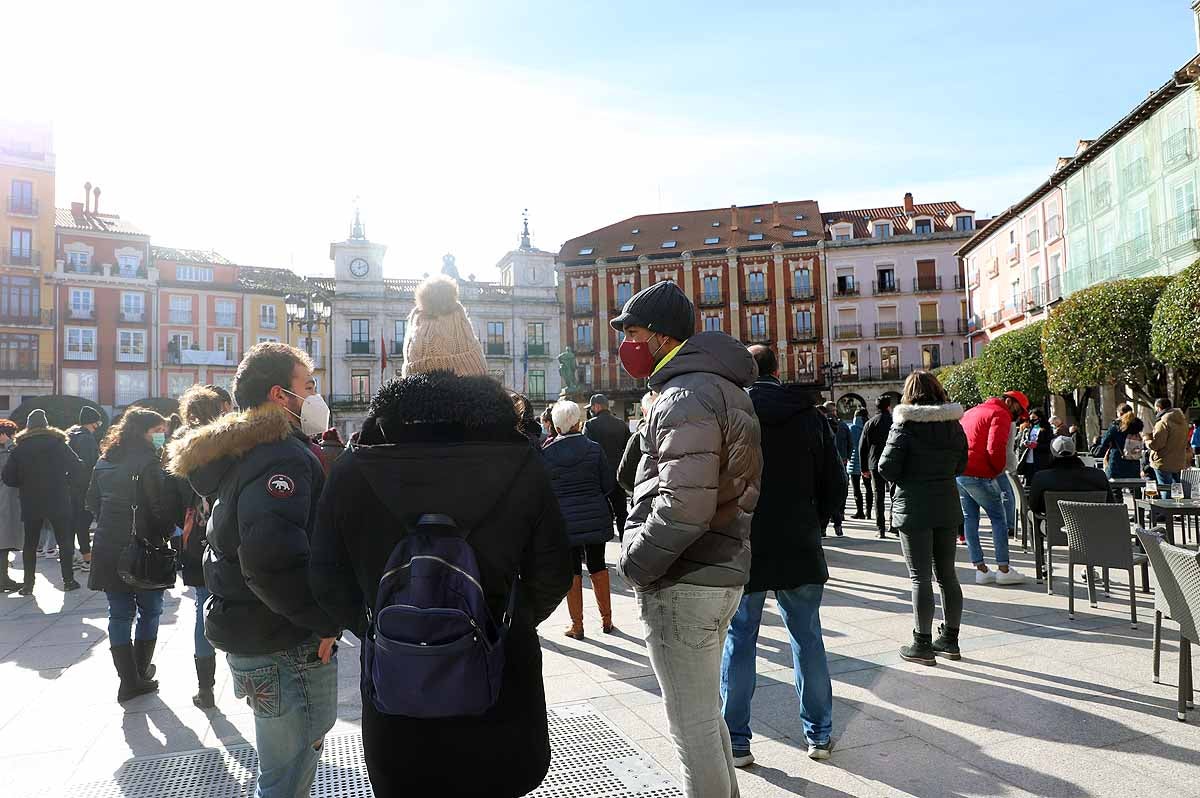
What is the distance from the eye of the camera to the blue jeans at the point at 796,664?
352 cm

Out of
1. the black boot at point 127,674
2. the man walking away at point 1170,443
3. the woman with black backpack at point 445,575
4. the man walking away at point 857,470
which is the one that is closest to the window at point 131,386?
the man walking away at point 857,470

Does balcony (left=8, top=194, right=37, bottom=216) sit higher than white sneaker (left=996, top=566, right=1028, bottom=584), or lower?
higher

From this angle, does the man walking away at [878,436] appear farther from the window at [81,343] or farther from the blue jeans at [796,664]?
the window at [81,343]

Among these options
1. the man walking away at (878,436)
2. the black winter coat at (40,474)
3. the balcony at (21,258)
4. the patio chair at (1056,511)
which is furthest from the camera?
the balcony at (21,258)

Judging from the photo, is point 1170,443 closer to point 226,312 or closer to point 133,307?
point 226,312

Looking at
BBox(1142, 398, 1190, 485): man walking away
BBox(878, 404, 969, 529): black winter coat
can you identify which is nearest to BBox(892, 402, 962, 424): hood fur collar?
BBox(878, 404, 969, 529): black winter coat

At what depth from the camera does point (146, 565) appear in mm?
4391

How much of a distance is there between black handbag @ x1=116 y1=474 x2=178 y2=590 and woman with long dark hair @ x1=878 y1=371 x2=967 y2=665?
14.5 ft

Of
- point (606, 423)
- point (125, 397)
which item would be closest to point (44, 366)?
point (125, 397)

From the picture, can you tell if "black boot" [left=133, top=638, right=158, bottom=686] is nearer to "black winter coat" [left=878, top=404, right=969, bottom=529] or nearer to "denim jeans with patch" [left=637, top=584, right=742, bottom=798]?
→ "denim jeans with patch" [left=637, top=584, right=742, bottom=798]

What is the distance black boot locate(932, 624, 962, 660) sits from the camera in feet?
16.3

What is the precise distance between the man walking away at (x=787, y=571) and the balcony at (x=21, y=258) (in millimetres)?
50115

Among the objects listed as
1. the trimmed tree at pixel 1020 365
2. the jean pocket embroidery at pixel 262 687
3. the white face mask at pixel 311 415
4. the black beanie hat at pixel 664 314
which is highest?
the trimmed tree at pixel 1020 365

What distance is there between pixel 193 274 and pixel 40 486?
149 feet
